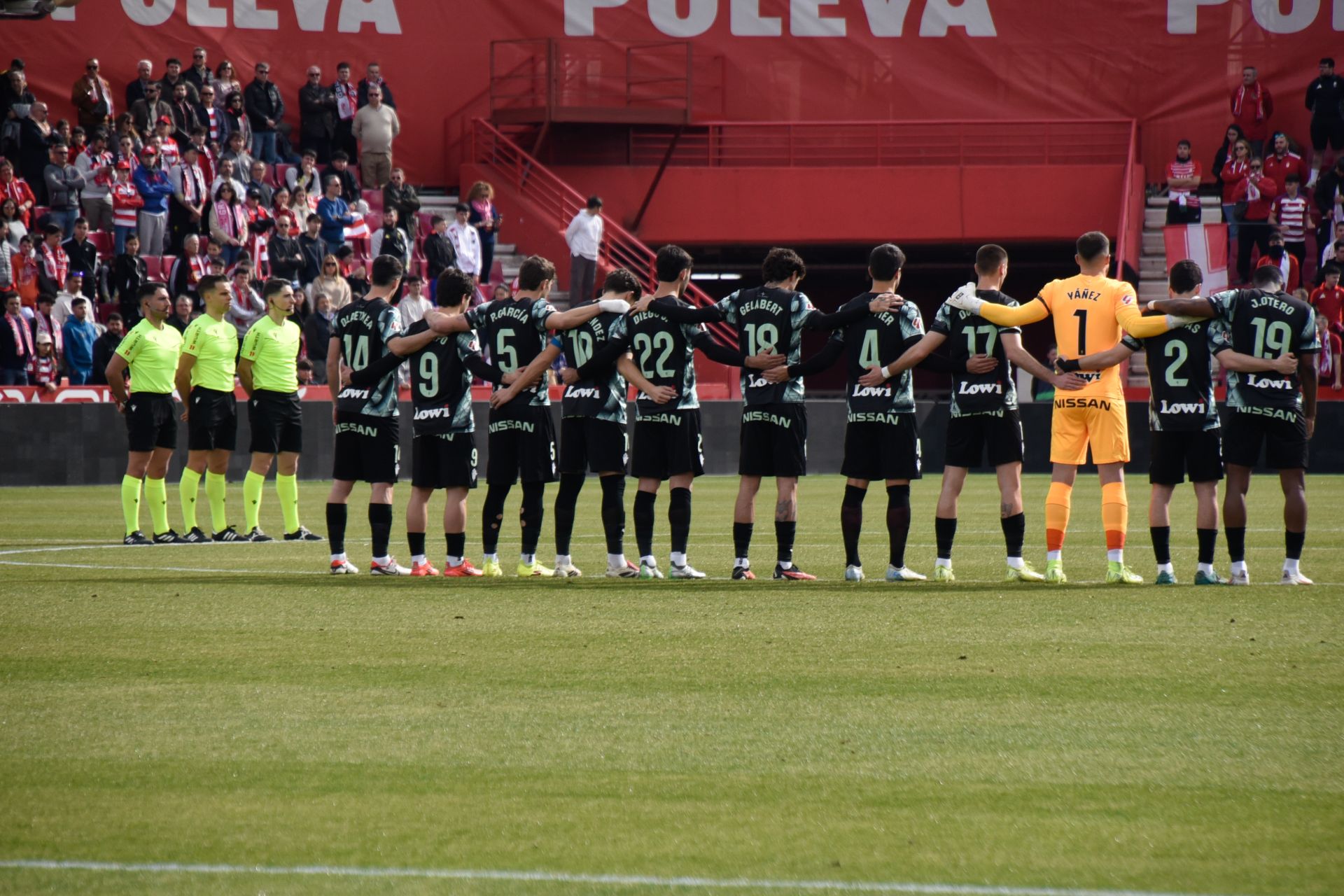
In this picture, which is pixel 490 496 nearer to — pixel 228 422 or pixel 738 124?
pixel 228 422

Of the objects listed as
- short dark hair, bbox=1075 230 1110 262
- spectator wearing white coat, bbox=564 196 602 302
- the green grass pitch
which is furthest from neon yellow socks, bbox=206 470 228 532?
spectator wearing white coat, bbox=564 196 602 302

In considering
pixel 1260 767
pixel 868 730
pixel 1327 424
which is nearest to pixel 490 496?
pixel 868 730

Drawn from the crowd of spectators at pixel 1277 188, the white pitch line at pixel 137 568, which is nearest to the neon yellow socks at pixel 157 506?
the white pitch line at pixel 137 568

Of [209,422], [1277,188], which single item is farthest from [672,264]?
[1277,188]

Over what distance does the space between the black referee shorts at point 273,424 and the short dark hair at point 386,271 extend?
3818 millimetres

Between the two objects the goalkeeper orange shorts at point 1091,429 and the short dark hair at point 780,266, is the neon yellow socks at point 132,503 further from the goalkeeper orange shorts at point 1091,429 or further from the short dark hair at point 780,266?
the goalkeeper orange shorts at point 1091,429

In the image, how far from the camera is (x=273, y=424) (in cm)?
1570

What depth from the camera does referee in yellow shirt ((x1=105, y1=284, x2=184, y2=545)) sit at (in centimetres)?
→ 1547

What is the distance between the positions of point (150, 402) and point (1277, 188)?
2304 cm

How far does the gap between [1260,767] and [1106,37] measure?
103 feet

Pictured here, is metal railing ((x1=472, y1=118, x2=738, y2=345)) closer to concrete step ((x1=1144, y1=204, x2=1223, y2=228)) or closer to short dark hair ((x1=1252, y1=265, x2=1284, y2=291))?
concrete step ((x1=1144, y1=204, x2=1223, y2=228))

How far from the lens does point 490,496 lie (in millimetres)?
11945

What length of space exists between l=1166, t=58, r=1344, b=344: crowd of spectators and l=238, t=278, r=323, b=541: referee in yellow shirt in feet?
64.9

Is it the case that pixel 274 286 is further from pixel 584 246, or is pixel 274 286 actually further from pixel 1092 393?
pixel 584 246
